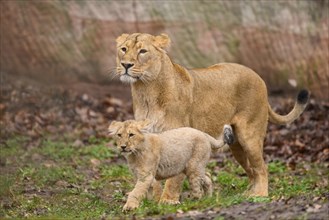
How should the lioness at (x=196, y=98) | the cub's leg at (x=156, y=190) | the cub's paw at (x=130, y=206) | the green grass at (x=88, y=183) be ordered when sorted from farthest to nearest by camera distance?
the lioness at (x=196, y=98) < the cub's leg at (x=156, y=190) < the green grass at (x=88, y=183) < the cub's paw at (x=130, y=206)

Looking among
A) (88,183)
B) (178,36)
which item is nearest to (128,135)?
(88,183)

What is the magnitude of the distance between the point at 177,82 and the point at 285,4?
692cm

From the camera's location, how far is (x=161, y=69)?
10961 mm

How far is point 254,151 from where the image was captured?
11.9 metres

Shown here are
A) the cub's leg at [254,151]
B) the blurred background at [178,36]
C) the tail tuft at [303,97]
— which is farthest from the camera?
the blurred background at [178,36]

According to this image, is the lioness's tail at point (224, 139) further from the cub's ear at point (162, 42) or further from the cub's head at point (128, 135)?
the cub's head at point (128, 135)

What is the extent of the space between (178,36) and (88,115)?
2158 mm

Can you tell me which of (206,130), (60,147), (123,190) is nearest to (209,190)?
(206,130)

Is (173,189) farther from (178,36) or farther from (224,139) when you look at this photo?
(178,36)

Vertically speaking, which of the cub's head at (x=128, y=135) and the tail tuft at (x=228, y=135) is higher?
the cub's head at (x=128, y=135)

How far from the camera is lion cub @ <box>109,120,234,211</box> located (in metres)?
9.70

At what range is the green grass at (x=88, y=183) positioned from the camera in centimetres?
1005

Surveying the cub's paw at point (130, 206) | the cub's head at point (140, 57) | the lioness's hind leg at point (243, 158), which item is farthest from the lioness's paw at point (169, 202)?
the lioness's hind leg at point (243, 158)

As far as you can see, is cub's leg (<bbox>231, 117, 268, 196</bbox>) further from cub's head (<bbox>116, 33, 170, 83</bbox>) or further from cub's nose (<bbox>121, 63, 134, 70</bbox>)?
cub's nose (<bbox>121, 63, 134, 70</bbox>)
